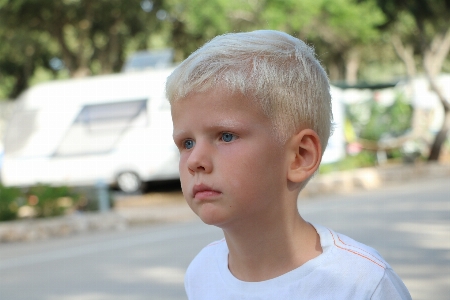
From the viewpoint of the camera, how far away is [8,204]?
12266mm

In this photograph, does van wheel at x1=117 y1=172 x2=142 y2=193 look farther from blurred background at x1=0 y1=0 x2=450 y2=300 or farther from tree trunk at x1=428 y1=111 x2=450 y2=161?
tree trunk at x1=428 y1=111 x2=450 y2=161

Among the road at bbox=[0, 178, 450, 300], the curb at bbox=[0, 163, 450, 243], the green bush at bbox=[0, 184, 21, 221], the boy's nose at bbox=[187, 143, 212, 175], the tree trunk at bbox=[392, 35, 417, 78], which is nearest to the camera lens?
the boy's nose at bbox=[187, 143, 212, 175]

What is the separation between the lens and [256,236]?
156 cm

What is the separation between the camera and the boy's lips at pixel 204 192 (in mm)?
1456

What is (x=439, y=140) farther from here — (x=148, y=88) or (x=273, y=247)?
(x=273, y=247)

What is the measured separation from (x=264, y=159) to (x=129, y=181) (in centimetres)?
1734

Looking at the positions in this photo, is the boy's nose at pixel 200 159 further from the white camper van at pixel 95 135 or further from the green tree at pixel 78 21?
the green tree at pixel 78 21

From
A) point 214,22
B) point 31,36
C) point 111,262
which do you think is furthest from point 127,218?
point 214,22

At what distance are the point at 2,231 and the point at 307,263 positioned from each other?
10.7 metres

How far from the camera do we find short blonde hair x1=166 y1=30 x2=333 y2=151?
4.80ft

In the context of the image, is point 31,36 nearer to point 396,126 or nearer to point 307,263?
point 396,126

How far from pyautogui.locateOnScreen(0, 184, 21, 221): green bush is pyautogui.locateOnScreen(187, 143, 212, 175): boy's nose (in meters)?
11.3

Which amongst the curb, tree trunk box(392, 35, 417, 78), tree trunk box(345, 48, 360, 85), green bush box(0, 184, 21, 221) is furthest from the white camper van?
tree trunk box(345, 48, 360, 85)

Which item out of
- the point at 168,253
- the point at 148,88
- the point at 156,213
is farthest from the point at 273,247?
the point at 148,88
